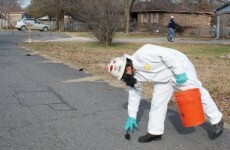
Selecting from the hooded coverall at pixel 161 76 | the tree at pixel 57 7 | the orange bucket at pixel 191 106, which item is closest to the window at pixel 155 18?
the tree at pixel 57 7

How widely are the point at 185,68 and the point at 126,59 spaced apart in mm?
769

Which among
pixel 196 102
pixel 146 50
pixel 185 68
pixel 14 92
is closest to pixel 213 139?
pixel 196 102

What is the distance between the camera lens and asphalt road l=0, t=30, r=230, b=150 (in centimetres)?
543

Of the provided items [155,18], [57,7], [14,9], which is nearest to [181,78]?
[57,7]

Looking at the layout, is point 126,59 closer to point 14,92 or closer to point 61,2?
point 14,92

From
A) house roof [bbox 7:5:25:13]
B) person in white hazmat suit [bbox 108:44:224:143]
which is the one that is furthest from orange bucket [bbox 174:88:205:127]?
house roof [bbox 7:5:25:13]

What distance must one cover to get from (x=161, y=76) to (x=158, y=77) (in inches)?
1.6

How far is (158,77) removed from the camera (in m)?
5.43

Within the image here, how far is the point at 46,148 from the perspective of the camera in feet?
17.2

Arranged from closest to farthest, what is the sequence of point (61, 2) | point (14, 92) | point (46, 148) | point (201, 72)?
point (46, 148)
point (14, 92)
point (201, 72)
point (61, 2)

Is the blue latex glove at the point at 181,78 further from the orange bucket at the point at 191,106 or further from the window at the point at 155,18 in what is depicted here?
the window at the point at 155,18

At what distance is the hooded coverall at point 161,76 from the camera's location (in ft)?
17.3

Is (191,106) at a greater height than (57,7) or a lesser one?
lesser

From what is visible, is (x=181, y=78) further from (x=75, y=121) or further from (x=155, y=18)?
(x=155, y=18)
